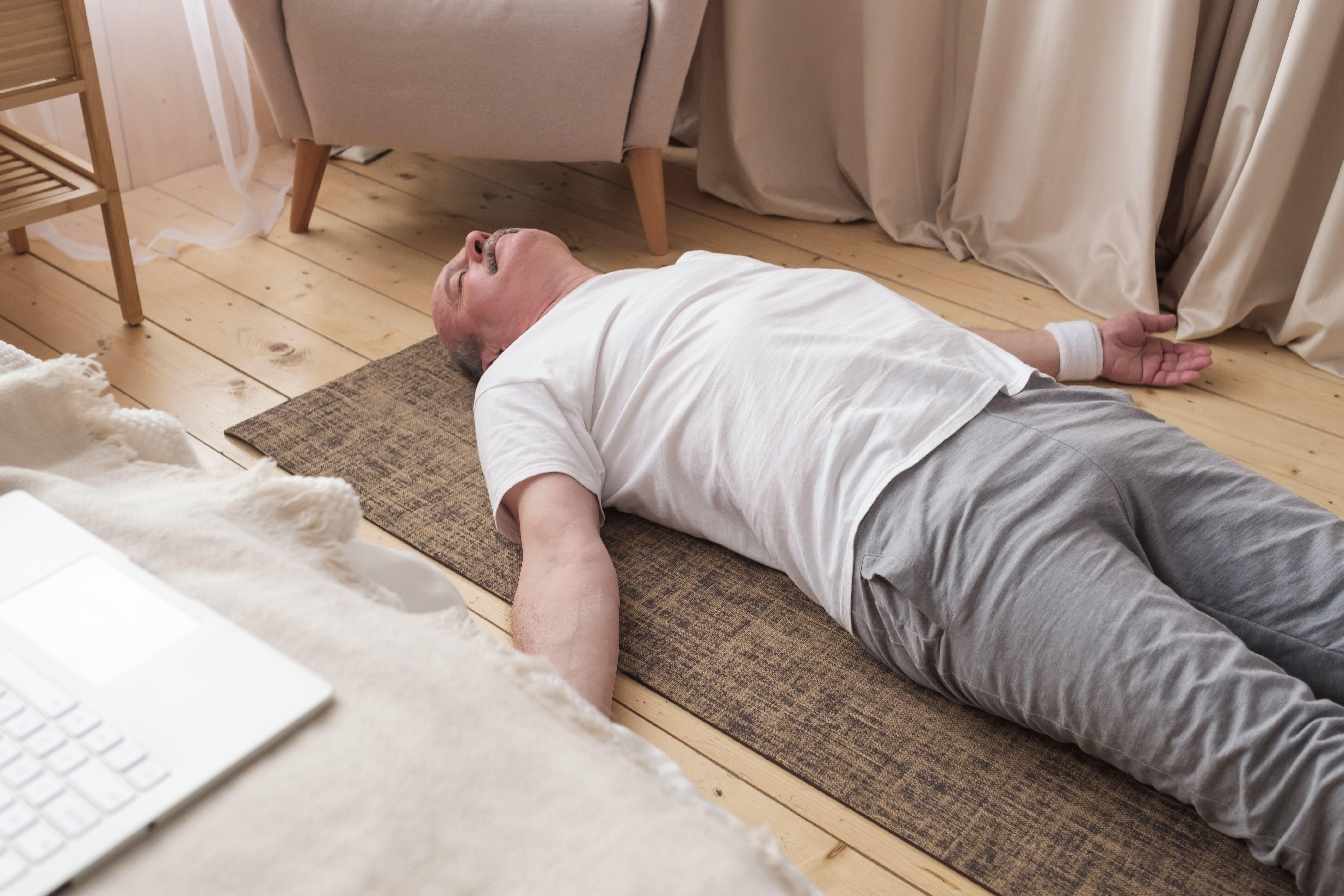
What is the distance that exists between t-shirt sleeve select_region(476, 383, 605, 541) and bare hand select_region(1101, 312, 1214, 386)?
919 millimetres

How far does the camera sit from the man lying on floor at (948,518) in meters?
0.99

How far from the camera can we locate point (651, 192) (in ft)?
7.50

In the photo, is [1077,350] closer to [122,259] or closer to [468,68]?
[468,68]

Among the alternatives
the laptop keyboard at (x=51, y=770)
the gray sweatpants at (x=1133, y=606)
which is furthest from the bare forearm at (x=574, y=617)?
the laptop keyboard at (x=51, y=770)

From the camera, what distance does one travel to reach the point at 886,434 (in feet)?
3.92

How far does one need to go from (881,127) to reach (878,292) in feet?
3.39

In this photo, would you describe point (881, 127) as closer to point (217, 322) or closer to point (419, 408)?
point (419, 408)

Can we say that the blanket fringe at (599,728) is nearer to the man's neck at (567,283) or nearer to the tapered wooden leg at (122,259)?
the man's neck at (567,283)

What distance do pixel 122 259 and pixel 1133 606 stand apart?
1750 millimetres

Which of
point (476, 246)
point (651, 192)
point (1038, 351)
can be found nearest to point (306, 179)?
point (651, 192)

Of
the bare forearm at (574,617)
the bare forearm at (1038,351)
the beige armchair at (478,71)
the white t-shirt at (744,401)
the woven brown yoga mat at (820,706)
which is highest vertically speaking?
the beige armchair at (478,71)

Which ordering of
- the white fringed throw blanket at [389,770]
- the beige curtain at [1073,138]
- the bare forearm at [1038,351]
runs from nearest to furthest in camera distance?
the white fringed throw blanket at [389,770] < the bare forearm at [1038,351] < the beige curtain at [1073,138]

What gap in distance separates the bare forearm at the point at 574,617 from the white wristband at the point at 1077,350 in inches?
34.2

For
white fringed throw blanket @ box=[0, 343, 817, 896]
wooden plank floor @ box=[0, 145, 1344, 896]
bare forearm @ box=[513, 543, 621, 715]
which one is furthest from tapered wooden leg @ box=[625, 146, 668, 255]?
white fringed throw blanket @ box=[0, 343, 817, 896]
